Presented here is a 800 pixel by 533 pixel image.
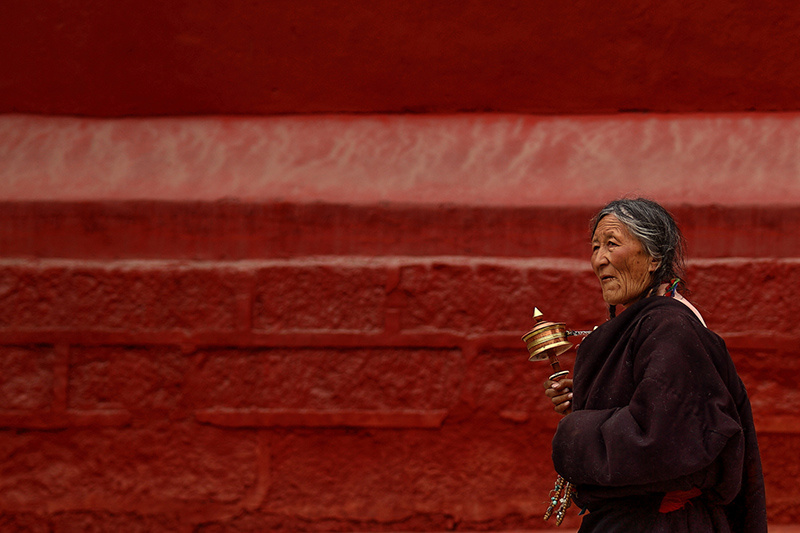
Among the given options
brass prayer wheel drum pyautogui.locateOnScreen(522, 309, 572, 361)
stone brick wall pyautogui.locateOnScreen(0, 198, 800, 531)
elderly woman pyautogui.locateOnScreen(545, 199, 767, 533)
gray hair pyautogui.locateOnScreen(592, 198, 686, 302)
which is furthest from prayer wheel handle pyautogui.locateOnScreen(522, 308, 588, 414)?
stone brick wall pyautogui.locateOnScreen(0, 198, 800, 531)

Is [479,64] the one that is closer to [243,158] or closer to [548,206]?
[548,206]

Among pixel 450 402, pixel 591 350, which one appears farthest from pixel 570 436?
pixel 450 402

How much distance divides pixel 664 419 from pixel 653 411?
2cm

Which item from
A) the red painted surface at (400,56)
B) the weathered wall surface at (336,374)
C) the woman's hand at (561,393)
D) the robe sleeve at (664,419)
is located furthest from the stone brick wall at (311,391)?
the robe sleeve at (664,419)

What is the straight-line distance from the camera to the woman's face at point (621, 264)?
163 cm

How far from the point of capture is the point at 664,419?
1395 mm

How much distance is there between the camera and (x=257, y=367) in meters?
2.98

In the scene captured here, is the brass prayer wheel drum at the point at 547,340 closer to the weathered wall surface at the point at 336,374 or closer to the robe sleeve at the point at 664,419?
the robe sleeve at the point at 664,419

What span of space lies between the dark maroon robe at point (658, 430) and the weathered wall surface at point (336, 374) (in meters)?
1.33

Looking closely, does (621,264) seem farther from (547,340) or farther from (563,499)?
(563,499)

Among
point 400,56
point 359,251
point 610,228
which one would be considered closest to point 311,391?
point 359,251

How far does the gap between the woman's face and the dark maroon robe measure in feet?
0.27

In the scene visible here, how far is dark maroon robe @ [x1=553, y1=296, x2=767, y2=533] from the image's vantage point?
1399 mm

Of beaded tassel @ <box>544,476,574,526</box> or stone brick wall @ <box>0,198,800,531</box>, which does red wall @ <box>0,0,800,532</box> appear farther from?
beaded tassel @ <box>544,476,574,526</box>
